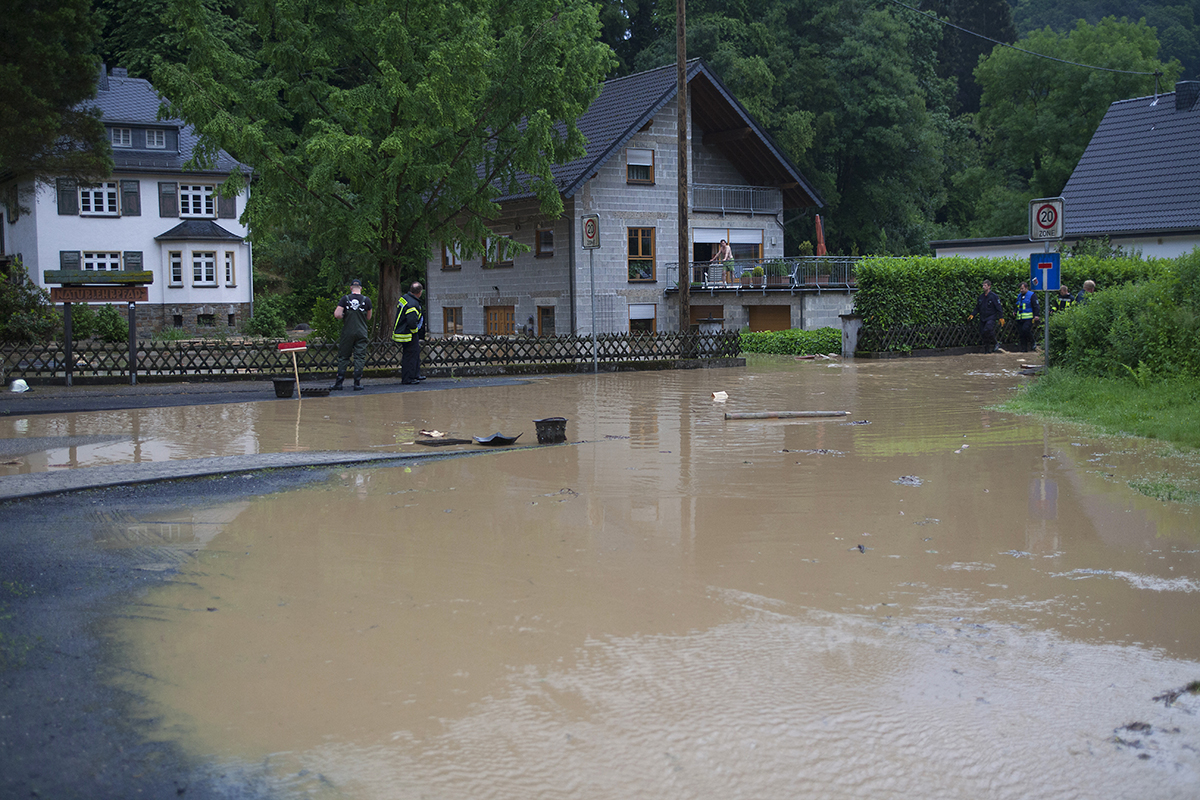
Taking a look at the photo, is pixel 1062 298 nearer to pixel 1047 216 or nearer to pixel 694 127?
pixel 1047 216

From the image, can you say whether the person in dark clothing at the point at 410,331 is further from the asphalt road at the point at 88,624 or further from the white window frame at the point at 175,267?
the white window frame at the point at 175,267

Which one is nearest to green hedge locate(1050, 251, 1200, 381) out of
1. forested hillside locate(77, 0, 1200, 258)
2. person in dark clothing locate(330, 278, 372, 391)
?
person in dark clothing locate(330, 278, 372, 391)

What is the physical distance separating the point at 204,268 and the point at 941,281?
108 feet

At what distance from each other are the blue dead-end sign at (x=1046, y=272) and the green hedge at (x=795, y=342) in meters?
14.1

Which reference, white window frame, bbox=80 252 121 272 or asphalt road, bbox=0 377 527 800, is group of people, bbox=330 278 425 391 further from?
white window frame, bbox=80 252 121 272

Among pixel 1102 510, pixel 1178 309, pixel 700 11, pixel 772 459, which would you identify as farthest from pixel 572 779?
pixel 700 11

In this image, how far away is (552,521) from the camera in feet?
26.6

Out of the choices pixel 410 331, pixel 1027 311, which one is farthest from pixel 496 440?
pixel 1027 311

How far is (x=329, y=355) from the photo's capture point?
23328mm

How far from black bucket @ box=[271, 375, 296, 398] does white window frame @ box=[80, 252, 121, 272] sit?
32.7 m

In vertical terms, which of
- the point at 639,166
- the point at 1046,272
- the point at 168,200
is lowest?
the point at 1046,272

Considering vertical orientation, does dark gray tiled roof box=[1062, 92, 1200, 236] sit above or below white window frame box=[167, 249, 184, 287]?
above

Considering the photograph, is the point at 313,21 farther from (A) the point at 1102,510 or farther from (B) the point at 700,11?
(B) the point at 700,11

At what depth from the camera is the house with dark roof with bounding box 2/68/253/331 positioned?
46000 millimetres
